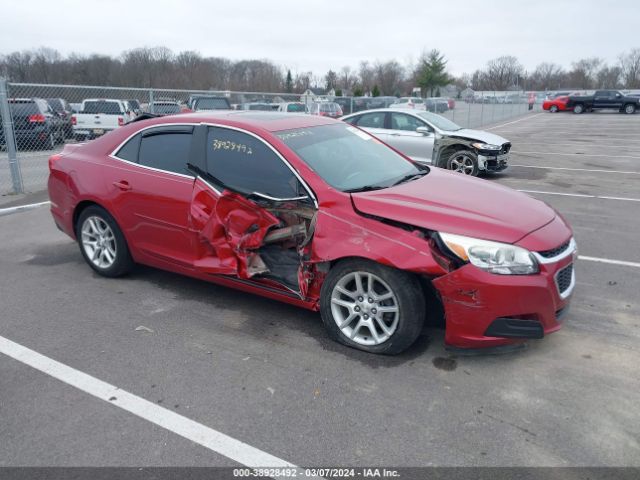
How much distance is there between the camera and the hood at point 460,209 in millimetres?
3367

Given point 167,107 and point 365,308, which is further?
point 167,107

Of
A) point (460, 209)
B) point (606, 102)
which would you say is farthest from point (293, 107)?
point (606, 102)

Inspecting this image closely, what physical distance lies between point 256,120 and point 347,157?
0.85 m

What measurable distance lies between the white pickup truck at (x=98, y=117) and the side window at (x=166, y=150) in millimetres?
14046

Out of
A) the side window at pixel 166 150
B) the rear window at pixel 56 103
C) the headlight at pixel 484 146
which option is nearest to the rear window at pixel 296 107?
the headlight at pixel 484 146

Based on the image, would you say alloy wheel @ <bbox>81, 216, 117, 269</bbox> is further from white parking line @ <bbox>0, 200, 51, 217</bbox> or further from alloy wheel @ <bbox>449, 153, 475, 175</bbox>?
alloy wheel @ <bbox>449, 153, 475, 175</bbox>

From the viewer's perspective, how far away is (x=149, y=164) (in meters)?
4.60

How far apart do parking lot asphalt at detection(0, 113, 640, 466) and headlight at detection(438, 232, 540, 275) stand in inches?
28.5

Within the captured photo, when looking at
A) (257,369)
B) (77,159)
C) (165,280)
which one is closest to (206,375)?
(257,369)

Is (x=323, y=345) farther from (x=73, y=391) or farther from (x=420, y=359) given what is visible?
(x=73, y=391)

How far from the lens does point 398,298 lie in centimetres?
339

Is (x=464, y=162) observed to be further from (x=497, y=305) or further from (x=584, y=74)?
(x=584, y=74)

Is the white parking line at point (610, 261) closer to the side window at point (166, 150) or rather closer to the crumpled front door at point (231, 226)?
the crumpled front door at point (231, 226)

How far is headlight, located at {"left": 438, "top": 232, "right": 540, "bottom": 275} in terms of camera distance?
3.22m
